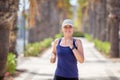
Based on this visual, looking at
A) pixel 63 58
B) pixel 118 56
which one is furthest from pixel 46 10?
pixel 63 58

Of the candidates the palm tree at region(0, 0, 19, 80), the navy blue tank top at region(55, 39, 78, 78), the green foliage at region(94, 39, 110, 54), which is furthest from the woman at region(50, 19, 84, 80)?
the green foliage at region(94, 39, 110, 54)

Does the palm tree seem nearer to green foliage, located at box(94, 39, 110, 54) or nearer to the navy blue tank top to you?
the navy blue tank top

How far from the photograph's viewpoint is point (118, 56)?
77.4 ft

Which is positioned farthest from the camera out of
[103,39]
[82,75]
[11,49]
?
[103,39]

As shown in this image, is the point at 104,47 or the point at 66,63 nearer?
the point at 66,63

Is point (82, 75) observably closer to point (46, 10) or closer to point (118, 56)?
point (118, 56)

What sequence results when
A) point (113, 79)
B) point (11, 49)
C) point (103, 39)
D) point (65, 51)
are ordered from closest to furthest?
point (65, 51), point (113, 79), point (11, 49), point (103, 39)

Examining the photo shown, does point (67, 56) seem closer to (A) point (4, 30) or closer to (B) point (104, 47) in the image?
(A) point (4, 30)

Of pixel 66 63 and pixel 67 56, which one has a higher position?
pixel 67 56

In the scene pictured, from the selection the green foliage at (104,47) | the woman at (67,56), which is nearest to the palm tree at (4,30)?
the woman at (67,56)

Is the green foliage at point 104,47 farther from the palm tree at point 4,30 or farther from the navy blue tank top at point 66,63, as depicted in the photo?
the navy blue tank top at point 66,63

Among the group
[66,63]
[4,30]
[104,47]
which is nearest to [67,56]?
[66,63]

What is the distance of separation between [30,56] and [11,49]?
935 cm

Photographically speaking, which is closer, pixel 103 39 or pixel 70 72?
pixel 70 72
